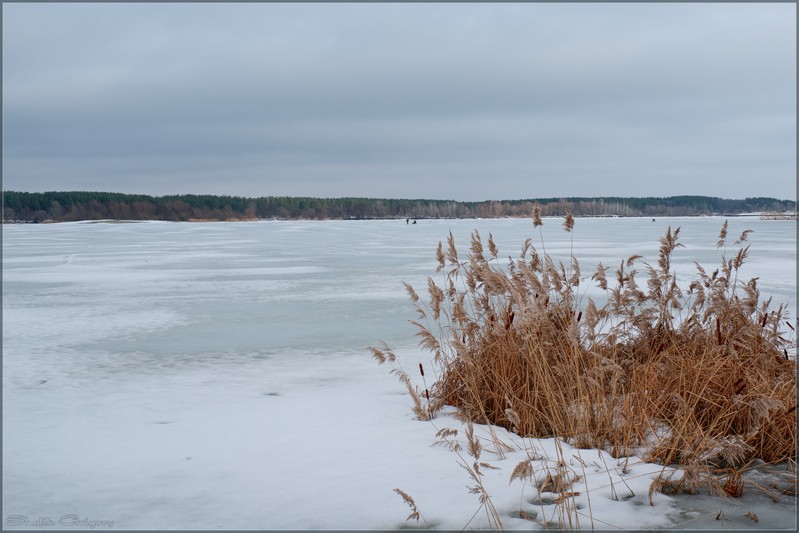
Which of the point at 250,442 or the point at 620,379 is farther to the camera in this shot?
the point at 620,379

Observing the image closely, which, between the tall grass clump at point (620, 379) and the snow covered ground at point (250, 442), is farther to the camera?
the tall grass clump at point (620, 379)

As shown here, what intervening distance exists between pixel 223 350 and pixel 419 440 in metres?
3.36

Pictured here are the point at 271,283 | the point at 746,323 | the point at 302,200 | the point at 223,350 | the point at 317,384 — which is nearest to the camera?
the point at 746,323

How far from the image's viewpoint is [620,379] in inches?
179

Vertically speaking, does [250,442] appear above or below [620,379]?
below

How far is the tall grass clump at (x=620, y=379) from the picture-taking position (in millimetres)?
3736

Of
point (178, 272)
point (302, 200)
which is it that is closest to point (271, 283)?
point (178, 272)

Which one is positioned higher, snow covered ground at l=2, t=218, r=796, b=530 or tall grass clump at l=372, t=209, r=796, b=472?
tall grass clump at l=372, t=209, r=796, b=472

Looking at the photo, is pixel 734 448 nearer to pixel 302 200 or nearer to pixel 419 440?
pixel 419 440

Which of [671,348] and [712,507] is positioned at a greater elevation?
[671,348]

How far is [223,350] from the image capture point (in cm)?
684

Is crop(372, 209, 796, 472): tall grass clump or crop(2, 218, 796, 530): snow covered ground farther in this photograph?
crop(372, 209, 796, 472): tall grass clump

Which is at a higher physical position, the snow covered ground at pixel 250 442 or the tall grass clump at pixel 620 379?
the tall grass clump at pixel 620 379

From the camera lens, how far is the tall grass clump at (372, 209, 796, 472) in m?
3.74
